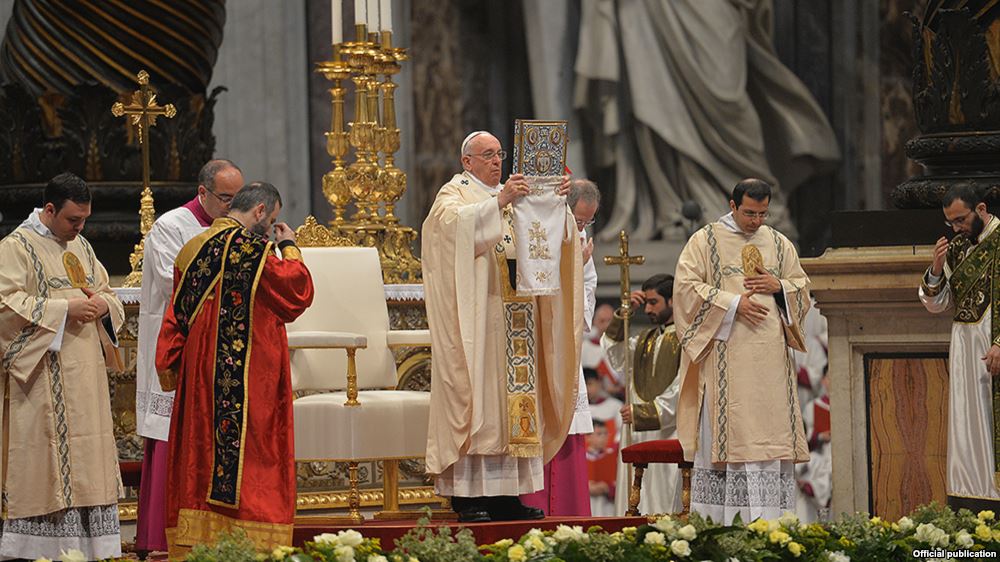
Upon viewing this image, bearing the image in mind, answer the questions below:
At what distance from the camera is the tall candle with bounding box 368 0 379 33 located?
32.8 feet

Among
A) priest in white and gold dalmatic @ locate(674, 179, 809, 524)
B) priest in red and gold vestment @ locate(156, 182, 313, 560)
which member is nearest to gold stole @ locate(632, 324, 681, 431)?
priest in white and gold dalmatic @ locate(674, 179, 809, 524)

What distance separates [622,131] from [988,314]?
16.4 feet

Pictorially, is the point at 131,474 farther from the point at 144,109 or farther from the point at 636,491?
the point at 636,491

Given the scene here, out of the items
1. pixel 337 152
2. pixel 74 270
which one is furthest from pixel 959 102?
pixel 74 270

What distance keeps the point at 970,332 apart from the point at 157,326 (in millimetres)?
3247

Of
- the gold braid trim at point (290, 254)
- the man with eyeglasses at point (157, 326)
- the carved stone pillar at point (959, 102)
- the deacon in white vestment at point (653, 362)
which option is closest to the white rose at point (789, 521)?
the gold braid trim at point (290, 254)

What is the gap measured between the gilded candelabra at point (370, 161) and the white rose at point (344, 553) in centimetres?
418

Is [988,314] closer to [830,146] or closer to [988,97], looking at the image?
[988,97]

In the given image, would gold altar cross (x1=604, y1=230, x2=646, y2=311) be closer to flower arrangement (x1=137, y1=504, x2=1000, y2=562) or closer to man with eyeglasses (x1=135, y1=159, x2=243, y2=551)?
man with eyeglasses (x1=135, y1=159, x2=243, y2=551)

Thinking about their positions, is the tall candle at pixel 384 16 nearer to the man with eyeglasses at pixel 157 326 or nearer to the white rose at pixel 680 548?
the man with eyeglasses at pixel 157 326

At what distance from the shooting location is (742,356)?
907 cm

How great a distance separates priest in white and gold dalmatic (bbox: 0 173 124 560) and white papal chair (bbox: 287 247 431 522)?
78 cm

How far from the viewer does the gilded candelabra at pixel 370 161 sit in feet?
33.0

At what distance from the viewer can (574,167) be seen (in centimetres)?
1338
